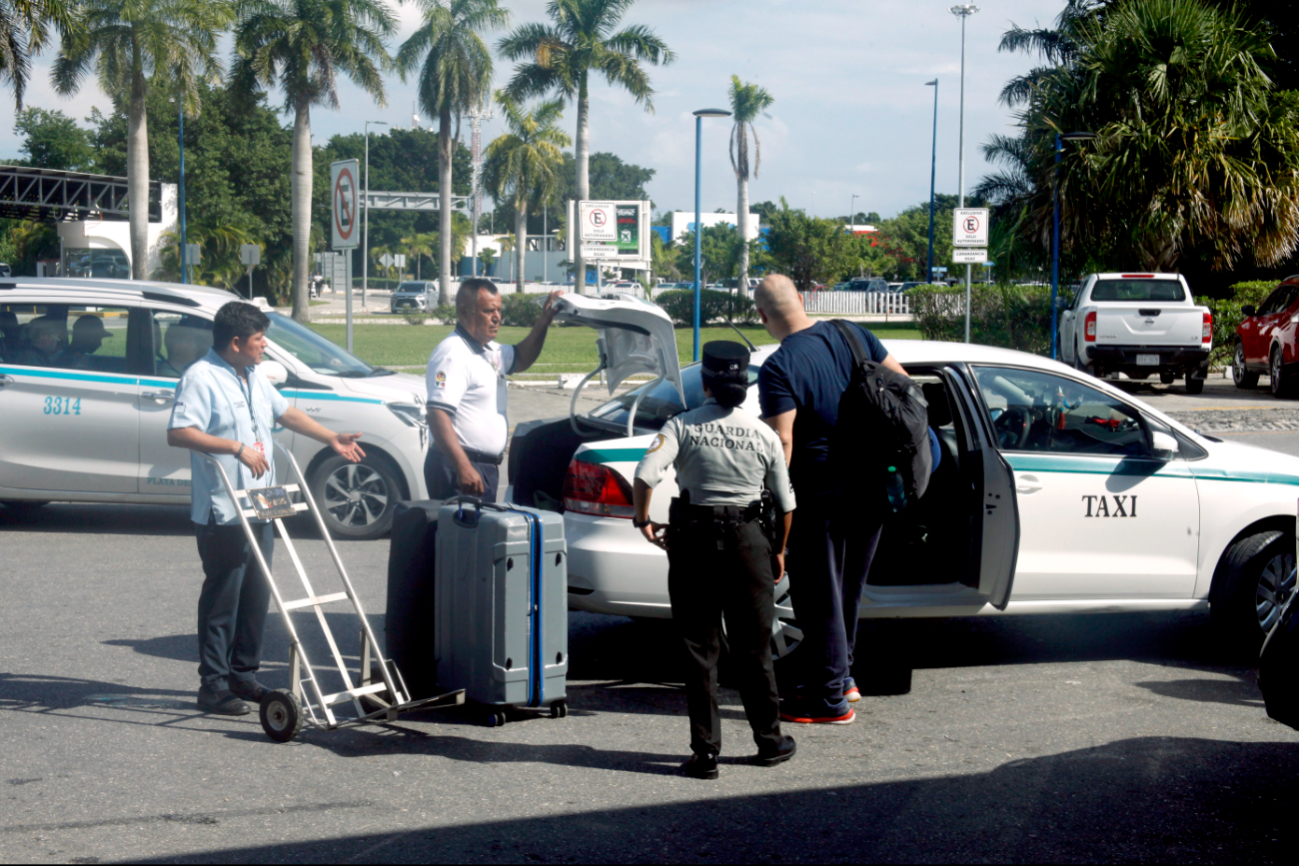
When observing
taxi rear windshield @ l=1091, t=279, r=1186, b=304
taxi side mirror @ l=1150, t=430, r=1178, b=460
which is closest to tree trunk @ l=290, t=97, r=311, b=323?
taxi rear windshield @ l=1091, t=279, r=1186, b=304

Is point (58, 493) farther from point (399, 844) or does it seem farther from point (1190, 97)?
point (1190, 97)

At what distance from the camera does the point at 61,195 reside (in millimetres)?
63312

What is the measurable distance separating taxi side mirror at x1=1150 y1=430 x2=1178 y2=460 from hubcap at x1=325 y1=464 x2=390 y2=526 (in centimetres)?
523

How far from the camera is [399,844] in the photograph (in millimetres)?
A: 3895

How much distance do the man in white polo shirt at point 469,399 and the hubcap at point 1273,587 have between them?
362cm

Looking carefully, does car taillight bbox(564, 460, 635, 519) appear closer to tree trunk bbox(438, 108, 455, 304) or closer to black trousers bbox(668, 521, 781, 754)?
black trousers bbox(668, 521, 781, 754)

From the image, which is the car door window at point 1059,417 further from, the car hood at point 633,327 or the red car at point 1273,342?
the red car at point 1273,342

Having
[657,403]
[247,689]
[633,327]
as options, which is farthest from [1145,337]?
[247,689]

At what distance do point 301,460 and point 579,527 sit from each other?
4.09 metres

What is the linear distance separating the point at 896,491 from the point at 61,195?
219 feet

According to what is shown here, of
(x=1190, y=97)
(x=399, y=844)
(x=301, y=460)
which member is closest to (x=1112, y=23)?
(x=1190, y=97)

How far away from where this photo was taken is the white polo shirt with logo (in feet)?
18.6

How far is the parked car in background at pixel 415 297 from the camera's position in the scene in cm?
6425

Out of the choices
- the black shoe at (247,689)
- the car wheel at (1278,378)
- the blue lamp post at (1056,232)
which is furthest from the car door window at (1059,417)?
the blue lamp post at (1056,232)
